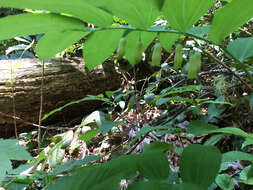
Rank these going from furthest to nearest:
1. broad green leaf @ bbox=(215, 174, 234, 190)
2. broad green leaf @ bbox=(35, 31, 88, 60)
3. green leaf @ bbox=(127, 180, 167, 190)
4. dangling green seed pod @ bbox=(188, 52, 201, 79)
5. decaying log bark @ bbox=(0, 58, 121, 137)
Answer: decaying log bark @ bbox=(0, 58, 121, 137) < broad green leaf @ bbox=(215, 174, 234, 190) < dangling green seed pod @ bbox=(188, 52, 201, 79) < broad green leaf @ bbox=(35, 31, 88, 60) < green leaf @ bbox=(127, 180, 167, 190)

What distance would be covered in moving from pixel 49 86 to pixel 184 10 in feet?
7.67

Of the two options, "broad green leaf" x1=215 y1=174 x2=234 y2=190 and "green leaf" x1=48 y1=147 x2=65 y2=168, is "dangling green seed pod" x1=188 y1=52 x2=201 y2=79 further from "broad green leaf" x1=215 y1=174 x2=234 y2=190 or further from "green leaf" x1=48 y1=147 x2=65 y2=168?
"green leaf" x1=48 y1=147 x2=65 y2=168

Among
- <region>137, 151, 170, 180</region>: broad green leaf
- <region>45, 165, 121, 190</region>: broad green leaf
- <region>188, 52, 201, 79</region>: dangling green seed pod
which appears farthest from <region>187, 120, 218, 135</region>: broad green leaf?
<region>45, 165, 121, 190</region>: broad green leaf

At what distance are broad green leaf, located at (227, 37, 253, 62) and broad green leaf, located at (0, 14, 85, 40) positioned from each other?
44 cm

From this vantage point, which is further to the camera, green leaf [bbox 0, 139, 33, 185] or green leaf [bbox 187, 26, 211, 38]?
green leaf [bbox 0, 139, 33, 185]

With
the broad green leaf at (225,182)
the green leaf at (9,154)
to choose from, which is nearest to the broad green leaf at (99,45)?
the green leaf at (9,154)

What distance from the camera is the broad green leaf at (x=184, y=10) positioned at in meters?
0.43

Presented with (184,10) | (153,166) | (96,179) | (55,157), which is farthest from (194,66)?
(55,157)

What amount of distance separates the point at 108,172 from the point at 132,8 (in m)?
0.35

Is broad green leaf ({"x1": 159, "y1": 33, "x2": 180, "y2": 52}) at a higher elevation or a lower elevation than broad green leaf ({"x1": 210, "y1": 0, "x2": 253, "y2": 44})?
lower

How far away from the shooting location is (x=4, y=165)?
734 millimetres

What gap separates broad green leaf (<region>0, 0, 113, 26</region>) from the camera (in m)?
0.39

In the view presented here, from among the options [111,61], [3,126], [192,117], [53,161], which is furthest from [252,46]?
[3,126]

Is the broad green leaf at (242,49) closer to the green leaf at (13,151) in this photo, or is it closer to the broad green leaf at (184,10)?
the broad green leaf at (184,10)
